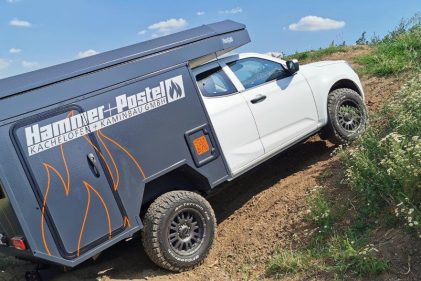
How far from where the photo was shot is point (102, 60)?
5.18m

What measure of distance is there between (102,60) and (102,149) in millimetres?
908

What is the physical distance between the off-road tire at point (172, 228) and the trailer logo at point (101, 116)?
3.17 ft

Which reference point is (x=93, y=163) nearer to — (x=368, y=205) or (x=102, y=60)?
(x=102, y=60)

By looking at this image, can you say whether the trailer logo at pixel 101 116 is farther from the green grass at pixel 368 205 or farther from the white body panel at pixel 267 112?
the green grass at pixel 368 205

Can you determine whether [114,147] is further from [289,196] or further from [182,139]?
[289,196]

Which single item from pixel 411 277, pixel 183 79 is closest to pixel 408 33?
pixel 183 79

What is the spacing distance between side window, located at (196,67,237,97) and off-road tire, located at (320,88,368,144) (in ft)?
5.46

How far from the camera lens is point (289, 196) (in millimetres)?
6375

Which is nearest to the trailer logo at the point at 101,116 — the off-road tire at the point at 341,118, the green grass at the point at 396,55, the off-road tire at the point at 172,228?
the off-road tire at the point at 172,228

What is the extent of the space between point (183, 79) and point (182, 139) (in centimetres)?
66

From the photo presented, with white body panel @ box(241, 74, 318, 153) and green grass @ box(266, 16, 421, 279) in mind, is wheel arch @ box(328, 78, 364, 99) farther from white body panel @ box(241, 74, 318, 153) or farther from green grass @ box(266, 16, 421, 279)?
green grass @ box(266, 16, 421, 279)

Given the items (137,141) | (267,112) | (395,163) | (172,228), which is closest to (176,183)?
(172,228)

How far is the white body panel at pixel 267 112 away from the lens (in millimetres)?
6088

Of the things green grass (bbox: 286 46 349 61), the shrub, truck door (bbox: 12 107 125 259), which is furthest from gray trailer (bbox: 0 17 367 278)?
green grass (bbox: 286 46 349 61)
